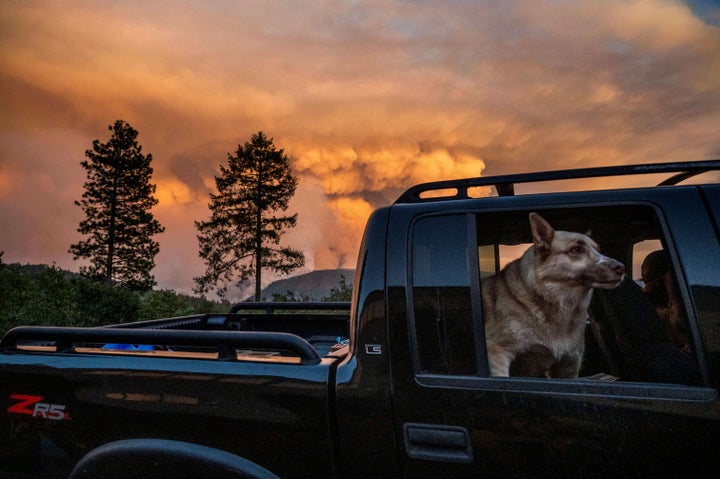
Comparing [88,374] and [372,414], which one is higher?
[88,374]

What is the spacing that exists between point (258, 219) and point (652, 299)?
3082 cm

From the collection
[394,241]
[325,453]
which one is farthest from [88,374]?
[394,241]

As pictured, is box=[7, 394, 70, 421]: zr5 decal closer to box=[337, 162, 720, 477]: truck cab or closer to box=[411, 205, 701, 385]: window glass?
box=[337, 162, 720, 477]: truck cab

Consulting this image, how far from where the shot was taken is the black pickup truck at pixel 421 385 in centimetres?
167

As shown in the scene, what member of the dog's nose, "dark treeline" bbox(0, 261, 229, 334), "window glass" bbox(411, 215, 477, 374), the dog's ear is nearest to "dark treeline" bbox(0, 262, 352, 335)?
"dark treeline" bbox(0, 261, 229, 334)

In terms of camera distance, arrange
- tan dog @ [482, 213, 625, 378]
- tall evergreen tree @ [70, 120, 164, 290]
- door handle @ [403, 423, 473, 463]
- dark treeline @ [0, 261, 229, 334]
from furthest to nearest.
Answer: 1. tall evergreen tree @ [70, 120, 164, 290]
2. dark treeline @ [0, 261, 229, 334]
3. tan dog @ [482, 213, 625, 378]
4. door handle @ [403, 423, 473, 463]

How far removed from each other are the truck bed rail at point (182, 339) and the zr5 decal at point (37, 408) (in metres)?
0.25

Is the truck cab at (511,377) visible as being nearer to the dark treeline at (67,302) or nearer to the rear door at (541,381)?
the rear door at (541,381)

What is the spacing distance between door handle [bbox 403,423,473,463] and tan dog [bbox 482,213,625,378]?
1.78 feet

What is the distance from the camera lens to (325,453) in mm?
1871

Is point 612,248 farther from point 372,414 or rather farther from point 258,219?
point 258,219

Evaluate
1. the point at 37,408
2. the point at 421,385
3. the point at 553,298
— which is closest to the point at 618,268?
the point at 553,298

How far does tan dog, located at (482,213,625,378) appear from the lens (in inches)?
87.0

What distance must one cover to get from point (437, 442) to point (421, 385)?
207mm
